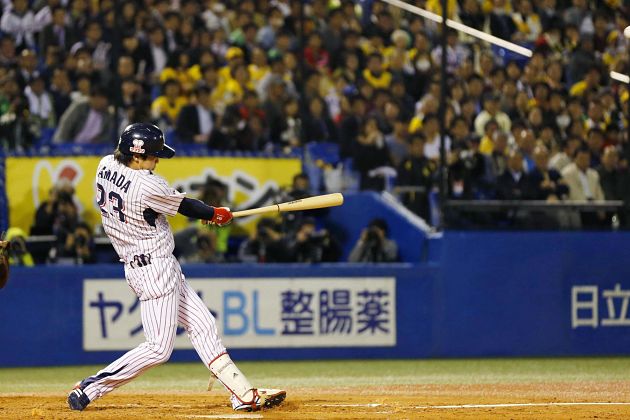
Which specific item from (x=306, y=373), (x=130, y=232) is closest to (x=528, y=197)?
(x=306, y=373)

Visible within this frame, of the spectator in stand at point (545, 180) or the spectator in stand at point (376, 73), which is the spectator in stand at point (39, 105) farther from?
the spectator in stand at point (545, 180)

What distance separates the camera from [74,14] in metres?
13.2

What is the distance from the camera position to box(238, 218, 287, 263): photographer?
Result: 1230 cm

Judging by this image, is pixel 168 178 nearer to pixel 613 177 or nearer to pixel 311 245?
pixel 311 245

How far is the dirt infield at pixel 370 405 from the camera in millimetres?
6938

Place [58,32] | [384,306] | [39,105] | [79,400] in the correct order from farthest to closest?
[58,32], [39,105], [384,306], [79,400]

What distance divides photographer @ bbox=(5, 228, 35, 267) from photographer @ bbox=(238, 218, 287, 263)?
218 centimetres

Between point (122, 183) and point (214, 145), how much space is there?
612 cm

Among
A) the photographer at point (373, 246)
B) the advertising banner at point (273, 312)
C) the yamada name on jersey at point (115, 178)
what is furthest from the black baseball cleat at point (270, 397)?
the photographer at point (373, 246)

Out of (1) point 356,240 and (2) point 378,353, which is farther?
(1) point 356,240

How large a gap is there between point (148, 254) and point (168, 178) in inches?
237

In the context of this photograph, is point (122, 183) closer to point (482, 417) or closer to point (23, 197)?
point (482, 417)

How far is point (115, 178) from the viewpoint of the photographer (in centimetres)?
701

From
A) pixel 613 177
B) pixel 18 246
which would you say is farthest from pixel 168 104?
pixel 613 177
